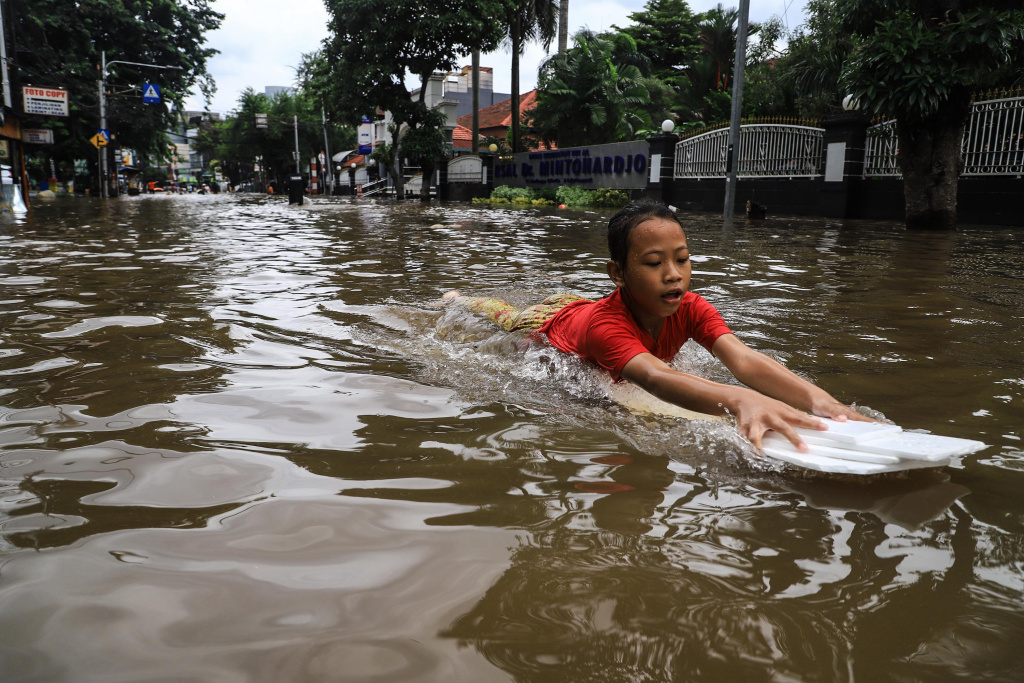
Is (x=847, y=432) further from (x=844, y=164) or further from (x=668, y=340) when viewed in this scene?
(x=844, y=164)

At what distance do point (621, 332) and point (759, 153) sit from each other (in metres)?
17.5

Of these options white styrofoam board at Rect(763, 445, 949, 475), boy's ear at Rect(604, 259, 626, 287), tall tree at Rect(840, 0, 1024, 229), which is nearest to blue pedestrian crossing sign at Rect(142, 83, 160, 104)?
tall tree at Rect(840, 0, 1024, 229)

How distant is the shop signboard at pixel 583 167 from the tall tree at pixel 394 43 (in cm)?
456

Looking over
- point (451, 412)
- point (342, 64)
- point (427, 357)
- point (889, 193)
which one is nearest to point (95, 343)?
point (427, 357)

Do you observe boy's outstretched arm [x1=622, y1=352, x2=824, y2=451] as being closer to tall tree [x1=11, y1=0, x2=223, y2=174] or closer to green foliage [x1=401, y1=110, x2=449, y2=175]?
green foliage [x1=401, y1=110, x2=449, y2=175]

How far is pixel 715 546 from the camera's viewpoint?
69.6 inches

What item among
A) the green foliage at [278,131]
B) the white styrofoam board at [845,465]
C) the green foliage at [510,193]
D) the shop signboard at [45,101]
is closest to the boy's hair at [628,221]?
the white styrofoam board at [845,465]

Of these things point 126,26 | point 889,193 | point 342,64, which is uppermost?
point 126,26

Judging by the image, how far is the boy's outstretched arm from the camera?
2.27 metres

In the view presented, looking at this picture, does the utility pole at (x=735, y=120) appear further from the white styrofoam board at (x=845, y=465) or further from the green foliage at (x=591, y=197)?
the white styrofoam board at (x=845, y=465)

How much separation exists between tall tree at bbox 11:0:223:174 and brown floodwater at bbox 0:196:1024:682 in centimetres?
3220

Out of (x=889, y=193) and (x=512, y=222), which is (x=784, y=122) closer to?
(x=889, y=193)

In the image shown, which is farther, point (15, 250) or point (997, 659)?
point (15, 250)

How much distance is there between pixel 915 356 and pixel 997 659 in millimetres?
2736
